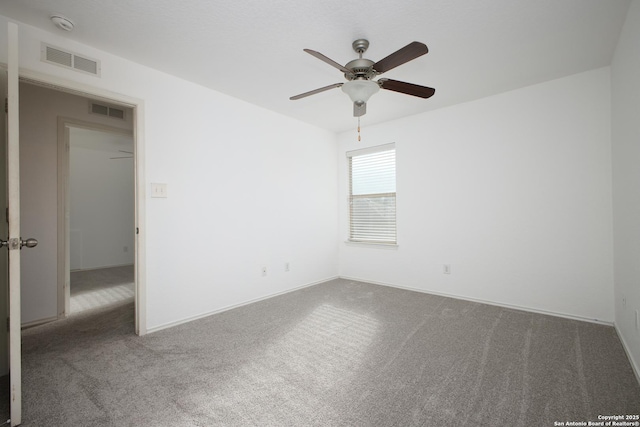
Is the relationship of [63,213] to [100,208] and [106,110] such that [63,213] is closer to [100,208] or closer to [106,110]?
[106,110]

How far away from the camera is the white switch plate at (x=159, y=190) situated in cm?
270

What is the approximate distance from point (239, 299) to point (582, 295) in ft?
12.1

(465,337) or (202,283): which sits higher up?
(202,283)

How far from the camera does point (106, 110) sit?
3.54 m

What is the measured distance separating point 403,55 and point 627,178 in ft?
6.36

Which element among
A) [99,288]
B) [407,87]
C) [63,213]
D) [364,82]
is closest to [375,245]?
[407,87]

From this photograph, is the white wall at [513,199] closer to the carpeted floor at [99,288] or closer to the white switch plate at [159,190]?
the white switch plate at [159,190]

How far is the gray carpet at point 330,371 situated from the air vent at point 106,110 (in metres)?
2.43

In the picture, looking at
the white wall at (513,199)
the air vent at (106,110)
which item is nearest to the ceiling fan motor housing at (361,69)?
the white wall at (513,199)

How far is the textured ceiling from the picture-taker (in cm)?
190

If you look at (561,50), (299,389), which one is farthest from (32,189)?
(561,50)

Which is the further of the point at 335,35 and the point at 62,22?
the point at 335,35

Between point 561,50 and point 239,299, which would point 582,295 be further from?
point 239,299

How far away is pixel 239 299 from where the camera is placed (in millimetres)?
3408
